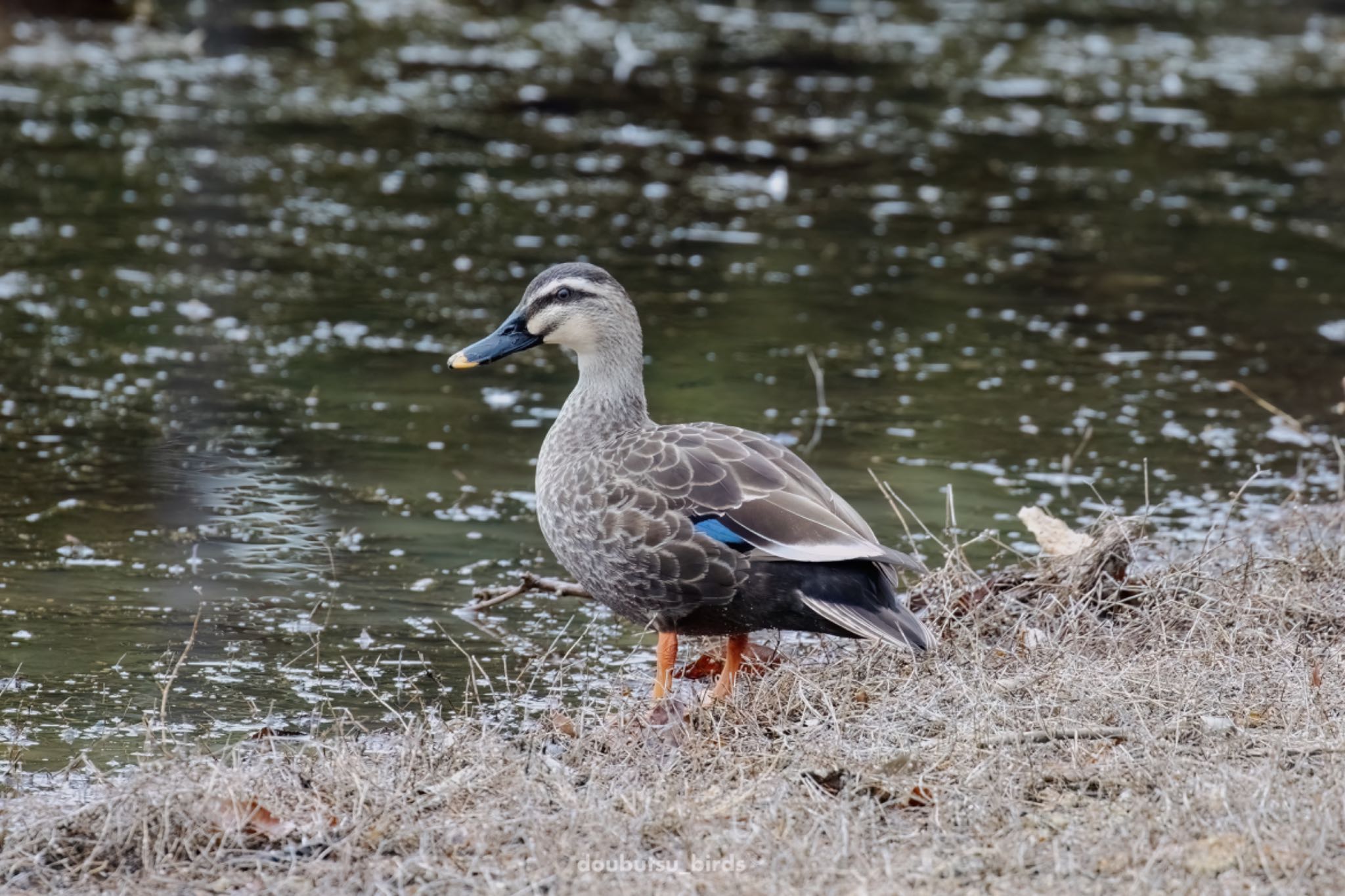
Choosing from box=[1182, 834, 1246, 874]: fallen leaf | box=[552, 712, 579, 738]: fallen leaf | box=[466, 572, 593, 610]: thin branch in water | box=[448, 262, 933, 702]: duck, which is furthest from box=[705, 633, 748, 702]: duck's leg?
box=[1182, 834, 1246, 874]: fallen leaf

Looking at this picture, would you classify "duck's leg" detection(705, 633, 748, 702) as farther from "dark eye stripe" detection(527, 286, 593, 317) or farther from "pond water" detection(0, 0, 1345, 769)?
"dark eye stripe" detection(527, 286, 593, 317)

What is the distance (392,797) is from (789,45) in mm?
17909

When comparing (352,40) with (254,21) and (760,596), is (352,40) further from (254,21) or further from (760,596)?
(760,596)

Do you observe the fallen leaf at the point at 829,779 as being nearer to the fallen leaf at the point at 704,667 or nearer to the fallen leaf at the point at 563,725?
the fallen leaf at the point at 563,725

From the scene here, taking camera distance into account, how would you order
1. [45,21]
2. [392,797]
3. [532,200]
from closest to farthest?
[392,797], [532,200], [45,21]

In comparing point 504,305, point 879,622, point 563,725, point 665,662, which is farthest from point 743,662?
point 504,305

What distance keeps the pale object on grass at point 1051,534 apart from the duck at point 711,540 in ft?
3.75

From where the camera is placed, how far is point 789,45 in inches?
836

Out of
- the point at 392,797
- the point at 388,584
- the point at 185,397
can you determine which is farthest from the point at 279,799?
the point at 185,397

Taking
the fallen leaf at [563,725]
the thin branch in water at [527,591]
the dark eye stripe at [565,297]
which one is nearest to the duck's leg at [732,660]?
the fallen leaf at [563,725]

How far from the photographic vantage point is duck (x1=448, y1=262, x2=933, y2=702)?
537 centimetres

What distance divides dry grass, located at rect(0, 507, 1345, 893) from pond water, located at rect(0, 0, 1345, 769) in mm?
641

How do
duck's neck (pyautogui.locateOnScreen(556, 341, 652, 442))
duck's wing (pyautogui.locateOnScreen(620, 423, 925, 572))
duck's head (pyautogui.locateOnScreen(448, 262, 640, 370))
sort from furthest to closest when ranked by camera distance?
duck's head (pyautogui.locateOnScreen(448, 262, 640, 370))
duck's neck (pyautogui.locateOnScreen(556, 341, 652, 442))
duck's wing (pyautogui.locateOnScreen(620, 423, 925, 572))

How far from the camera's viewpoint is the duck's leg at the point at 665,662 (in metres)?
5.66
